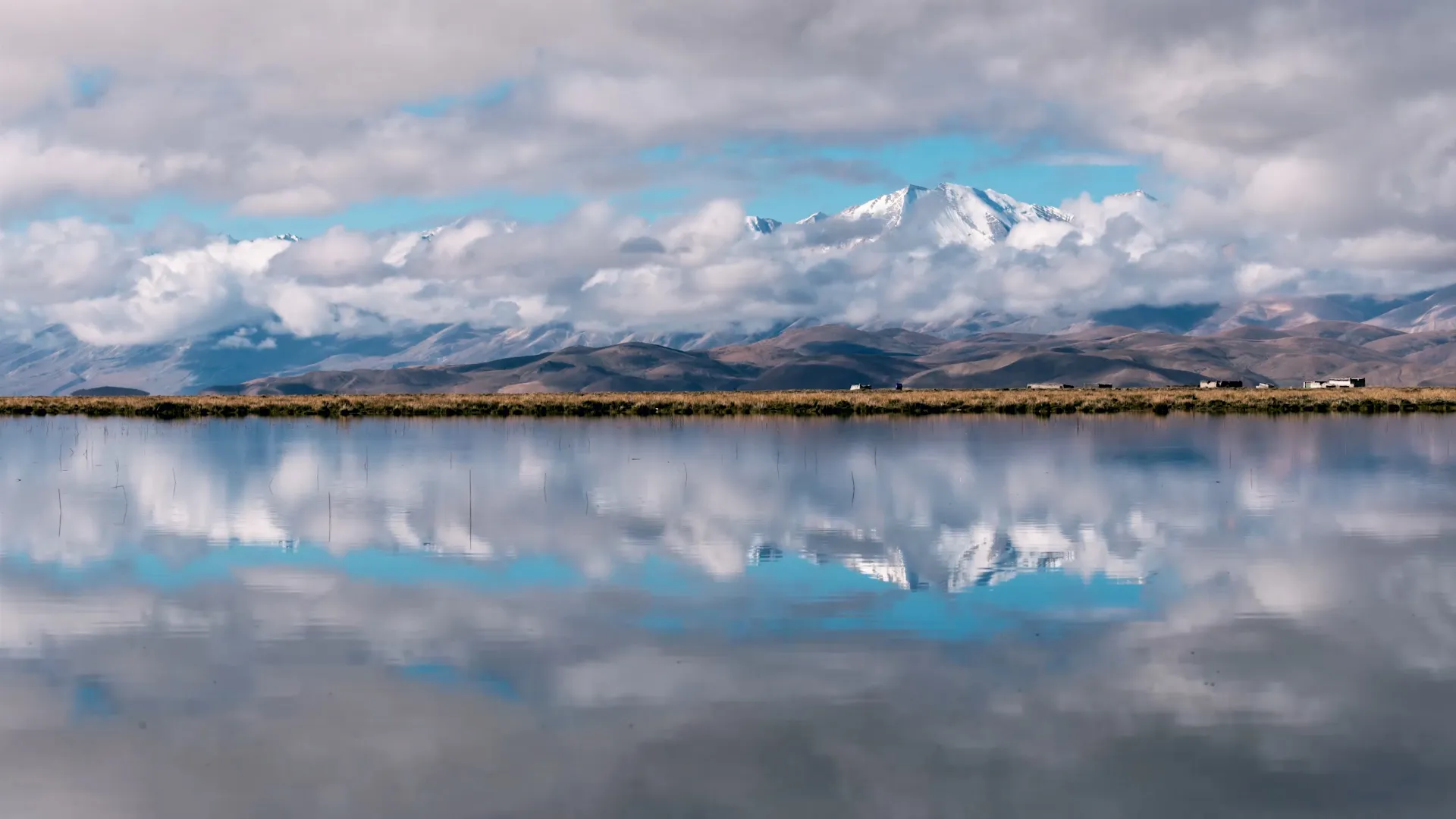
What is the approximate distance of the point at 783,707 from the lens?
1756cm

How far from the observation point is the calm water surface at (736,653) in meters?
15.0

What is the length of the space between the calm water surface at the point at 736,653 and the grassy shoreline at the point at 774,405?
74601 millimetres

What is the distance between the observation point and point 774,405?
129 meters

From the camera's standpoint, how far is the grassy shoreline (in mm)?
117875

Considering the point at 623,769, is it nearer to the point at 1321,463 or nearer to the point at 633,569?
the point at 633,569

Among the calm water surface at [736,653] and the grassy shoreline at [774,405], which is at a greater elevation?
the grassy shoreline at [774,405]

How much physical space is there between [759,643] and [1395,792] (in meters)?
9.79

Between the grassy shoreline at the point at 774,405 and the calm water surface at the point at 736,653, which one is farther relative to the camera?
the grassy shoreline at the point at 774,405

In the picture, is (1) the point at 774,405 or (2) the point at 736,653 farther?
(1) the point at 774,405

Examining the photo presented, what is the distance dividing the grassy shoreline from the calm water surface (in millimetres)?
74601

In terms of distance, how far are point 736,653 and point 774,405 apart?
109 meters

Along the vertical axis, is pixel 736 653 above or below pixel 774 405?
below

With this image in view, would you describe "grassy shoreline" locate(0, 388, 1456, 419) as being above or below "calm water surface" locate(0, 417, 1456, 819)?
above

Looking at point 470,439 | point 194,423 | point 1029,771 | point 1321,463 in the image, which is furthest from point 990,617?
point 194,423
